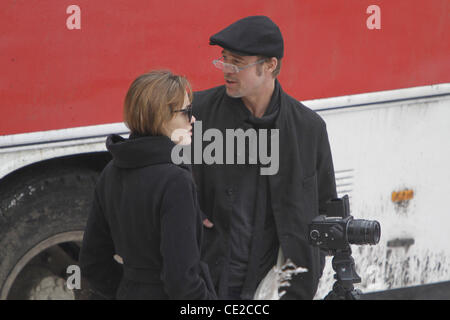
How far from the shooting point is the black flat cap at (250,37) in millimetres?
2816

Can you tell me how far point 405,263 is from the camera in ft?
14.0

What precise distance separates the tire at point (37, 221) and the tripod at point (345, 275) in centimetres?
153

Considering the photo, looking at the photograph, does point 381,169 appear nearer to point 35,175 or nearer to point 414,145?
point 414,145

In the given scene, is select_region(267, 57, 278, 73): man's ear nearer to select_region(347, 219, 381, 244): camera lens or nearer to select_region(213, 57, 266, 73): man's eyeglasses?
select_region(213, 57, 266, 73): man's eyeglasses

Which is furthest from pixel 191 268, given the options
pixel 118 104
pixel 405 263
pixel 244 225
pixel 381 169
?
pixel 405 263

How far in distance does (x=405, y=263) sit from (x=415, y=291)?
1.05 metres

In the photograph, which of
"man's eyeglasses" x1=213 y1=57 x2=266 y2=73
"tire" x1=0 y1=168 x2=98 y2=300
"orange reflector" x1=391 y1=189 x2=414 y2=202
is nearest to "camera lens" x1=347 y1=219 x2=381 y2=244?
"man's eyeglasses" x1=213 y1=57 x2=266 y2=73

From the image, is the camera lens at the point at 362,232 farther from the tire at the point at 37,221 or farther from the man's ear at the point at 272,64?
the tire at the point at 37,221

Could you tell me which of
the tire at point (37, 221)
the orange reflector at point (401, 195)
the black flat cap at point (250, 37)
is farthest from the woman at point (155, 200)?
the orange reflector at point (401, 195)

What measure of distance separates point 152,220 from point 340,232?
2.49ft

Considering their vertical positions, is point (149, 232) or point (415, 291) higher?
point (149, 232)

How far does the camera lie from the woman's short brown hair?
2.43ft

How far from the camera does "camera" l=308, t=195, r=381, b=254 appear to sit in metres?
2.66

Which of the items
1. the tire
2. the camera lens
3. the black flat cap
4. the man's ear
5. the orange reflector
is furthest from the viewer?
the orange reflector
